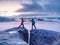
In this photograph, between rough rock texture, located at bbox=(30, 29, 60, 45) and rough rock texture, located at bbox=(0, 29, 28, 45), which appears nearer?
rough rock texture, located at bbox=(0, 29, 28, 45)

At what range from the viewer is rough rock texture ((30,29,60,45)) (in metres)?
18.9

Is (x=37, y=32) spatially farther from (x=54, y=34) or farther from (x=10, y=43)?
(x=10, y=43)

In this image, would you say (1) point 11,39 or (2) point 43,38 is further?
(2) point 43,38

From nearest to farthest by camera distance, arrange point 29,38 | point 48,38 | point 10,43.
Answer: point 10,43 → point 48,38 → point 29,38

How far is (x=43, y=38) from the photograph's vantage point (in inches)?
754

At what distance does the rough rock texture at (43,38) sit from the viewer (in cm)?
1889

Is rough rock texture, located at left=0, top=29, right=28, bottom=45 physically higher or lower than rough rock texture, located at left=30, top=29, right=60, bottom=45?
higher

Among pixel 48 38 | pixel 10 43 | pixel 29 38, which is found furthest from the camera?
pixel 29 38

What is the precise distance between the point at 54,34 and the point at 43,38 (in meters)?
1.37

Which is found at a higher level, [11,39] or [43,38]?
[11,39]

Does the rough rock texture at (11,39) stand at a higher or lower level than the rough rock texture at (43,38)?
higher

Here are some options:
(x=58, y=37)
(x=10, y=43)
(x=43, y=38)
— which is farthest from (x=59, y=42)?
(x=10, y=43)

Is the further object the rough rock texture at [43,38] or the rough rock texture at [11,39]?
the rough rock texture at [43,38]

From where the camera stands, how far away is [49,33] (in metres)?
19.9
